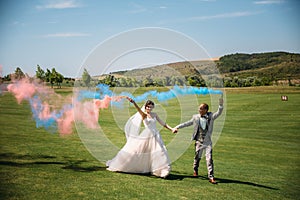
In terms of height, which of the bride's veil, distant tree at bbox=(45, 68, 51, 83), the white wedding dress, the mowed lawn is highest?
distant tree at bbox=(45, 68, 51, 83)

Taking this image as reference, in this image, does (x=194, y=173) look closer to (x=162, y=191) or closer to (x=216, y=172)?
(x=216, y=172)

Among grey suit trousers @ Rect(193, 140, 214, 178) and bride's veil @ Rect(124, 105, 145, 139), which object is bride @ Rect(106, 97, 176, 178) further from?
grey suit trousers @ Rect(193, 140, 214, 178)

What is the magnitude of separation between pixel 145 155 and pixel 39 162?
112 inches

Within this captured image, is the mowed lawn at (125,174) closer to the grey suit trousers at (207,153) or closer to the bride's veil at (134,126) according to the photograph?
the grey suit trousers at (207,153)

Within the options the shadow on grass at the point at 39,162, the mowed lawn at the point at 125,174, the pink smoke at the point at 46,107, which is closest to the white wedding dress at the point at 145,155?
the mowed lawn at the point at 125,174

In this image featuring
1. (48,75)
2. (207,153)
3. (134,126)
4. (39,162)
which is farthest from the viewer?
(48,75)

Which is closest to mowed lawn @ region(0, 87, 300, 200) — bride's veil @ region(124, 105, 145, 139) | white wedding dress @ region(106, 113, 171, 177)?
white wedding dress @ region(106, 113, 171, 177)

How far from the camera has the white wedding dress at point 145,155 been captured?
316 inches

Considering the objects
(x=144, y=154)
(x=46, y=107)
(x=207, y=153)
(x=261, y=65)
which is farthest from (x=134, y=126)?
(x=261, y=65)

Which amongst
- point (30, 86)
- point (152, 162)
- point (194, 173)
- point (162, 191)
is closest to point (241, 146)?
point (194, 173)

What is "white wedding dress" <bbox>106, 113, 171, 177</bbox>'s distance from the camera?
802 centimetres

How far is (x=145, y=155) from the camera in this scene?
8.07 metres

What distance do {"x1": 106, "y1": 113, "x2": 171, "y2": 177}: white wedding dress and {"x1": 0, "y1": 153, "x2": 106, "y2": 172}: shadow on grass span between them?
78 cm

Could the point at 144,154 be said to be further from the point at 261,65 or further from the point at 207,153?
the point at 261,65
